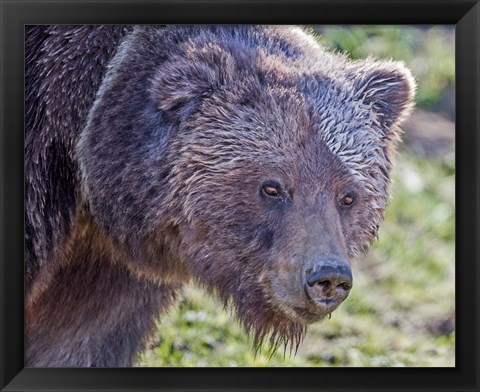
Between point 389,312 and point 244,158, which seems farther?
point 389,312

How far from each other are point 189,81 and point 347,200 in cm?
82

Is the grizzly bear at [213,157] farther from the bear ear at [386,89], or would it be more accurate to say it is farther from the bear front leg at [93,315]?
the bear front leg at [93,315]

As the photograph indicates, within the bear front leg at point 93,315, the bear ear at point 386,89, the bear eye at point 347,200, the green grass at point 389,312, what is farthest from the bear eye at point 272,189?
the green grass at point 389,312

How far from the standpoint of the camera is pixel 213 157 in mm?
4449

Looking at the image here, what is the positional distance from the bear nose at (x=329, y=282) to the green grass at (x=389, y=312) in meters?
1.47

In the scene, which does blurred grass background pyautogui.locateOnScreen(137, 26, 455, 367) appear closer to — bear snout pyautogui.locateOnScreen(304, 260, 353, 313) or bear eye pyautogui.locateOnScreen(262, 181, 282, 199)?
bear eye pyautogui.locateOnScreen(262, 181, 282, 199)

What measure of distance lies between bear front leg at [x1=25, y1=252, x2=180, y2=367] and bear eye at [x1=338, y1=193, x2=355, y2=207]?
3.61 feet
